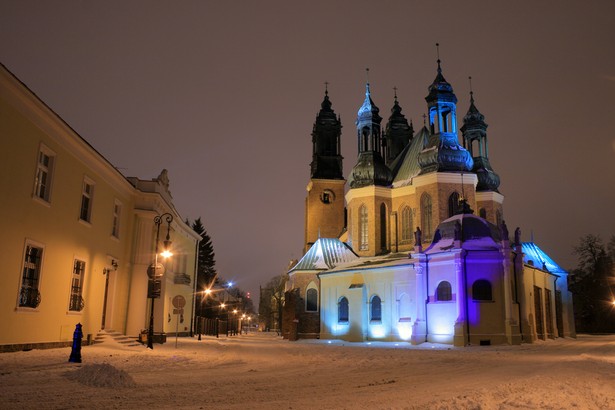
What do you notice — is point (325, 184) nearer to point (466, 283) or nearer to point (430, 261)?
point (430, 261)

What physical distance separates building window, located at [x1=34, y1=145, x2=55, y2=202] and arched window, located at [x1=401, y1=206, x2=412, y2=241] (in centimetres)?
3085

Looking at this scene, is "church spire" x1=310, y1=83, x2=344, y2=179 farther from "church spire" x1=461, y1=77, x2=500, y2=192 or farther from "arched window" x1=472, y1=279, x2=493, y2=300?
"arched window" x1=472, y1=279, x2=493, y2=300

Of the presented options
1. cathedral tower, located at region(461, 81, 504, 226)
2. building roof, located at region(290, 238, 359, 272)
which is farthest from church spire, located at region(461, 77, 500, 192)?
building roof, located at region(290, 238, 359, 272)

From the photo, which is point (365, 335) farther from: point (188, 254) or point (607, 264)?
point (607, 264)

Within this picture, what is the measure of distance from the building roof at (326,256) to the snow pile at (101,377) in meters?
35.0

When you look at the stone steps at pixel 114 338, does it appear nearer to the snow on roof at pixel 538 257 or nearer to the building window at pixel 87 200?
the building window at pixel 87 200

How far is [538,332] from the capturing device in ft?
122

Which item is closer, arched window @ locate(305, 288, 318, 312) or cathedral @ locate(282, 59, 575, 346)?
cathedral @ locate(282, 59, 575, 346)

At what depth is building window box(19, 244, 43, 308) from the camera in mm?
16125

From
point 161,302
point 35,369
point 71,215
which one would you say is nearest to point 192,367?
point 35,369

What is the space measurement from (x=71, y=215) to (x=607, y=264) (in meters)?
67.4

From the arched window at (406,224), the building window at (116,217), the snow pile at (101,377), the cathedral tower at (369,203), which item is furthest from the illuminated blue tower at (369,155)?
the snow pile at (101,377)

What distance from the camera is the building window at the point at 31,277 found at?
52.9 feet

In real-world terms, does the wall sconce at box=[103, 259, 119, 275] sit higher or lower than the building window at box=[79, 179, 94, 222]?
lower
